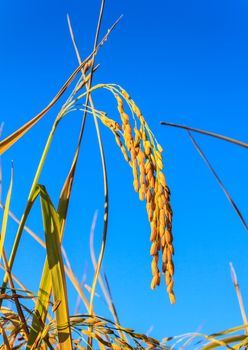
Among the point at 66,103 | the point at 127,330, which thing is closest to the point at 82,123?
the point at 66,103

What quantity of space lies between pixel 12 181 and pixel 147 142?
1.43 feet

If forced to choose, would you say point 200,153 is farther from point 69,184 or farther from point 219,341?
point 69,184

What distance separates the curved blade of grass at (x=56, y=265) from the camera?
146 cm

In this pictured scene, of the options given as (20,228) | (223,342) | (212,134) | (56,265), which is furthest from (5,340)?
(212,134)

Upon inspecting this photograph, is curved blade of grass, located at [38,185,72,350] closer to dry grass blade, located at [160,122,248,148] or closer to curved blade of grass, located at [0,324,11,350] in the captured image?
curved blade of grass, located at [0,324,11,350]

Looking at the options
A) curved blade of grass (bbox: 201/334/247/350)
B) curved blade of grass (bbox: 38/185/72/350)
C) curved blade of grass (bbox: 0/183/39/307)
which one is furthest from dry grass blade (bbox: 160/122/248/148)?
→ curved blade of grass (bbox: 0/183/39/307)

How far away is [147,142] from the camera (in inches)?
64.8

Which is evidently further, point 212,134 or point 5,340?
point 5,340

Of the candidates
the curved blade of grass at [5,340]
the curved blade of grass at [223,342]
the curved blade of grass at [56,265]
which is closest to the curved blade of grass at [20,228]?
the curved blade of grass at [56,265]

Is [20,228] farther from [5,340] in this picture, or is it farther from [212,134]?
[212,134]

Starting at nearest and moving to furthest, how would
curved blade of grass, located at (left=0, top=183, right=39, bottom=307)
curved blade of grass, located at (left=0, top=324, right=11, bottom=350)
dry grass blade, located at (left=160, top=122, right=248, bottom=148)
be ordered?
1. dry grass blade, located at (left=160, top=122, right=248, bottom=148)
2. curved blade of grass, located at (left=0, top=324, right=11, bottom=350)
3. curved blade of grass, located at (left=0, top=183, right=39, bottom=307)

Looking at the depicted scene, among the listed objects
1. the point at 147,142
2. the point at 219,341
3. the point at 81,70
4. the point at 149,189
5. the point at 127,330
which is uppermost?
the point at 81,70

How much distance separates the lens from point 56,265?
1560 millimetres

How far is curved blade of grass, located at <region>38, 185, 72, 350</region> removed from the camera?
1.46 m
